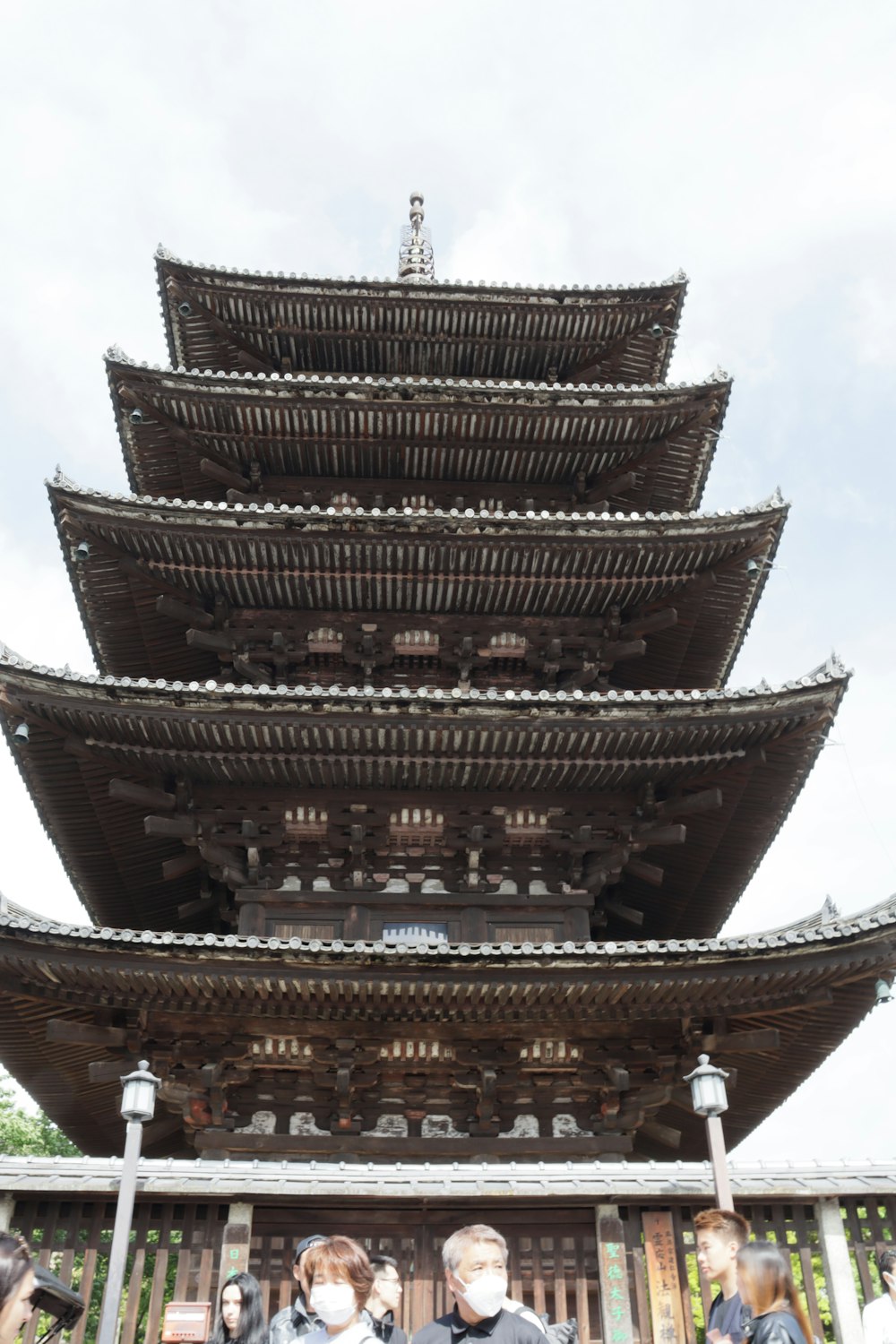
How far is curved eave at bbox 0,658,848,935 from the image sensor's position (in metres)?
13.4

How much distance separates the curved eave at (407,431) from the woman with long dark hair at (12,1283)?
1520cm

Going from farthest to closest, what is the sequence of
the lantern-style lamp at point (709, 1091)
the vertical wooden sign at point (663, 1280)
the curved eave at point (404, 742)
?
1. the curved eave at point (404, 742)
2. the vertical wooden sign at point (663, 1280)
3. the lantern-style lamp at point (709, 1091)

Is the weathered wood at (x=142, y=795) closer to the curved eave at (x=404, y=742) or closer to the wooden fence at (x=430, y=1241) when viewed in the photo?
the curved eave at (x=404, y=742)

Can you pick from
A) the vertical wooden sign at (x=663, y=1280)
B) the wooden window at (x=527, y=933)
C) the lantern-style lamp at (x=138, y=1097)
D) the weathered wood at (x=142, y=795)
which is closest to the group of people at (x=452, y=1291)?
the lantern-style lamp at (x=138, y=1097)

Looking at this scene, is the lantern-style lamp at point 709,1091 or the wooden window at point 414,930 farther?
the wooden window at point 414,930

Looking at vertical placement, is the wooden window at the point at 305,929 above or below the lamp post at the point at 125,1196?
above

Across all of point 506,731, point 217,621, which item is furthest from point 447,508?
point 506,731

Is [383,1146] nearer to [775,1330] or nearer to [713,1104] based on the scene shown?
[713,1104]

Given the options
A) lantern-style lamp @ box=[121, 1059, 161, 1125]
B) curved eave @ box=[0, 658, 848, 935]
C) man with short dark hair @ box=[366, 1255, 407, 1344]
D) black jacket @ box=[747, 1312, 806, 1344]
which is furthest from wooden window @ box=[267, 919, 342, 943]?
black jacket @ box=[747, 1312, 806, 1344]

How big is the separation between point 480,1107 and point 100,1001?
14.2 feet

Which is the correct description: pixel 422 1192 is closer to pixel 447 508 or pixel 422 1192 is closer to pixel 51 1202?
pixel 51 1202

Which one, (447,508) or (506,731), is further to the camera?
(447,508)

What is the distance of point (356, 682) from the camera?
1644 cm

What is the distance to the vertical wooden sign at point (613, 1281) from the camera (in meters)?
9.98
